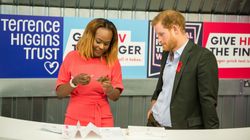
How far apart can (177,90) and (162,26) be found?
1.33ft

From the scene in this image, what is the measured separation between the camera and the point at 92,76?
8.89 feet

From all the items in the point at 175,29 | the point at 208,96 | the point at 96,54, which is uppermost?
the point at 175,29

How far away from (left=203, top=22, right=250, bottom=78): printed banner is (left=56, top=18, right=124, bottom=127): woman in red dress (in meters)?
2.06

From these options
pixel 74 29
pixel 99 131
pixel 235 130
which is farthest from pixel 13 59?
pixel 235 130

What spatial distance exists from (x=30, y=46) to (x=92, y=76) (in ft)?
5.12

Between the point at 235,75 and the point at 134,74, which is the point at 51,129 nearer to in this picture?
the point at 134,74

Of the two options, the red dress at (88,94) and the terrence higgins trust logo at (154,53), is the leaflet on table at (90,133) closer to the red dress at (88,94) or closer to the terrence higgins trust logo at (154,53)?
the red dress at (88,94)

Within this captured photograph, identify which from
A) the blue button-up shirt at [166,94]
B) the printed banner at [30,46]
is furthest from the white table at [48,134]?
the printed banner at [30,46]

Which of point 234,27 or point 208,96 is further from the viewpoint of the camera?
point 234,27

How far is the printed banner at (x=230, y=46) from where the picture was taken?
15.1 ft

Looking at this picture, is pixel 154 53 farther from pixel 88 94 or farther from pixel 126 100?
pixel 88 94

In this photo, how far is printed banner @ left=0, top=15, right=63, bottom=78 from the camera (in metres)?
3.97

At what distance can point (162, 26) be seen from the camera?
8.25 feet

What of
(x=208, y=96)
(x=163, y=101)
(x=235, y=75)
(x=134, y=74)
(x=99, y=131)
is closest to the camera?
(x=99, y=131)
